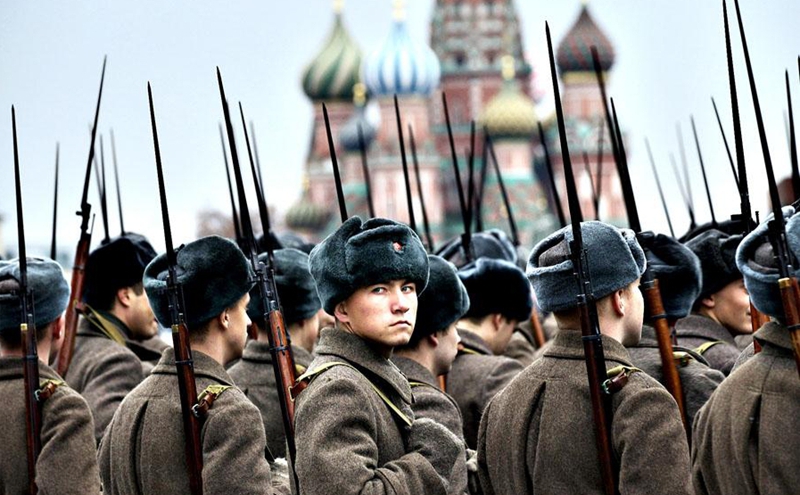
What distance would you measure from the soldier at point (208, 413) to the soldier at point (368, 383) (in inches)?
9.0

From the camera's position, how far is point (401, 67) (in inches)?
2138

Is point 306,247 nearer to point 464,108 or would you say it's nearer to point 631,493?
point 631,493

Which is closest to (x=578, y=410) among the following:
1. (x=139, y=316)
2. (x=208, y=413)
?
(x=208, y=413)

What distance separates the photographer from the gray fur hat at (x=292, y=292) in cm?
653

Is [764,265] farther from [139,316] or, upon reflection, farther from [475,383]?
[139,316]

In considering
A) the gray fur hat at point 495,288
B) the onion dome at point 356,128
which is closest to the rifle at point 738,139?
the gray fur hat at point 495,288

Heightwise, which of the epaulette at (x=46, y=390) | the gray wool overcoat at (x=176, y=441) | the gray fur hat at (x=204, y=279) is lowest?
the gray wool overcoat at (x=176, y=441)

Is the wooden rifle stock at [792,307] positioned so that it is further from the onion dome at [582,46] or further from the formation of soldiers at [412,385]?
the onion dome at [582,46]

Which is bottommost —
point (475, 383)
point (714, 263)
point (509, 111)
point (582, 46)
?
point (509, 111)

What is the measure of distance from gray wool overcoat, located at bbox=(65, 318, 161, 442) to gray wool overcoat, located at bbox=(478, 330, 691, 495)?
2191mm

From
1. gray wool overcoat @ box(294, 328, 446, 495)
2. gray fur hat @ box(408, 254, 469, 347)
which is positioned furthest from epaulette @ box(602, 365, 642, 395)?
gray fur hat @ box(408, 254, 469, 347)

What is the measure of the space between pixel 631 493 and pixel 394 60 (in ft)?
167

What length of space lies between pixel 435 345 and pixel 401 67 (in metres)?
49.0

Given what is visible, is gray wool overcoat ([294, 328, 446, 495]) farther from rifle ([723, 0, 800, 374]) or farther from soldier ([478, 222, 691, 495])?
rifle ([723, 0, 800, 374])
